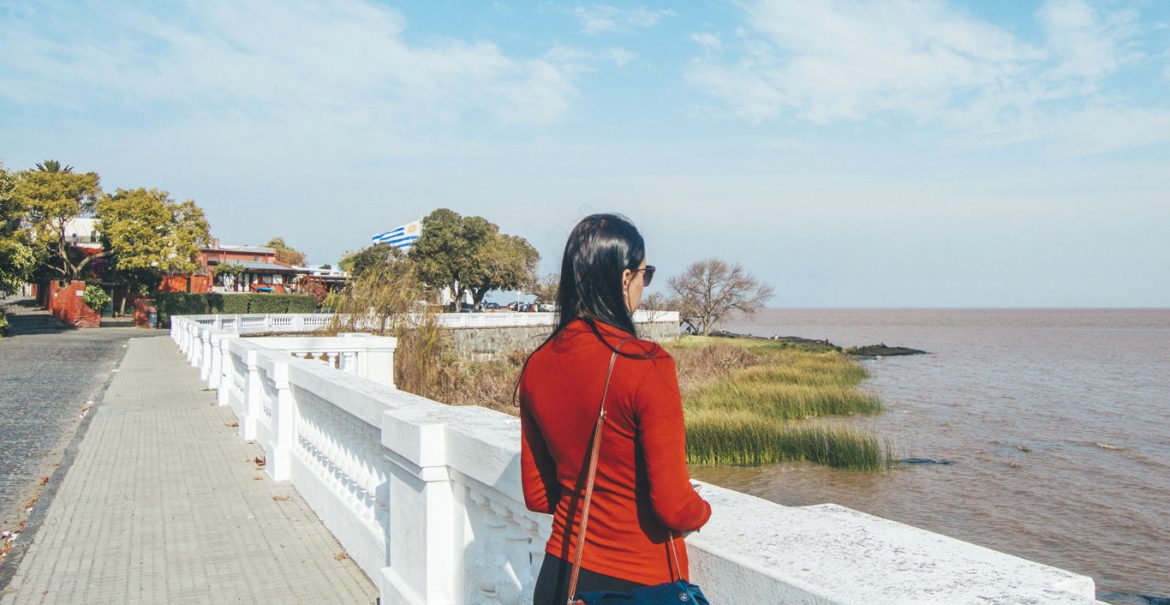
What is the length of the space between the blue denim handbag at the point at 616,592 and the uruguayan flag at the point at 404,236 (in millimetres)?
67009

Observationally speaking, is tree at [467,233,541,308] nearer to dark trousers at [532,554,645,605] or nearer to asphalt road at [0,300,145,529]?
asphalt road at [0,300,145,529]

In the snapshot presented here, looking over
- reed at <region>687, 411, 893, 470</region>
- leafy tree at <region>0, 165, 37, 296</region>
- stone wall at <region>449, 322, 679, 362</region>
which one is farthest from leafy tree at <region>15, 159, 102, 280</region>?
reed at <region>687, 411, 893, 470</region>

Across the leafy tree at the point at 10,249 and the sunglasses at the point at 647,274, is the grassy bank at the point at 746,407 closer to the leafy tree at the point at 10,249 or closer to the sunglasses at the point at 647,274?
the sunglasses at the point at 647,274

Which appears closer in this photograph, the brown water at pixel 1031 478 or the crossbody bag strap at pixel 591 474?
the crossbody bag strap at pixel 591 474

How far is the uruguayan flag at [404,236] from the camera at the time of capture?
68.9 m

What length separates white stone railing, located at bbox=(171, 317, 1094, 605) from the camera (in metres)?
1.92

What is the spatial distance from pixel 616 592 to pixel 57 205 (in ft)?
166

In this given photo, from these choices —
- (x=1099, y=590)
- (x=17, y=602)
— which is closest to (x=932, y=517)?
(x=1099, y=590)

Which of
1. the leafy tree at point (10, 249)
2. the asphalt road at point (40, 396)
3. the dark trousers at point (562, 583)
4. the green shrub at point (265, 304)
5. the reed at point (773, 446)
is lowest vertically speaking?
the reed at point (773, 446)

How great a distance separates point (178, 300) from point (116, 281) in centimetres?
605

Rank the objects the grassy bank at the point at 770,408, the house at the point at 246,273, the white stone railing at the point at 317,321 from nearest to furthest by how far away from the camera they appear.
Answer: the grassy bank at the point at 770,408, the white stone railing at the point at 317,321, the house at the point at 246,273

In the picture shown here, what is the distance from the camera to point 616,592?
2029 mm

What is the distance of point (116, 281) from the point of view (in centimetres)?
4906

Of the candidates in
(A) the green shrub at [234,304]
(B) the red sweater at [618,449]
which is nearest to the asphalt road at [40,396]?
(B) the red sweater at [618,449]
